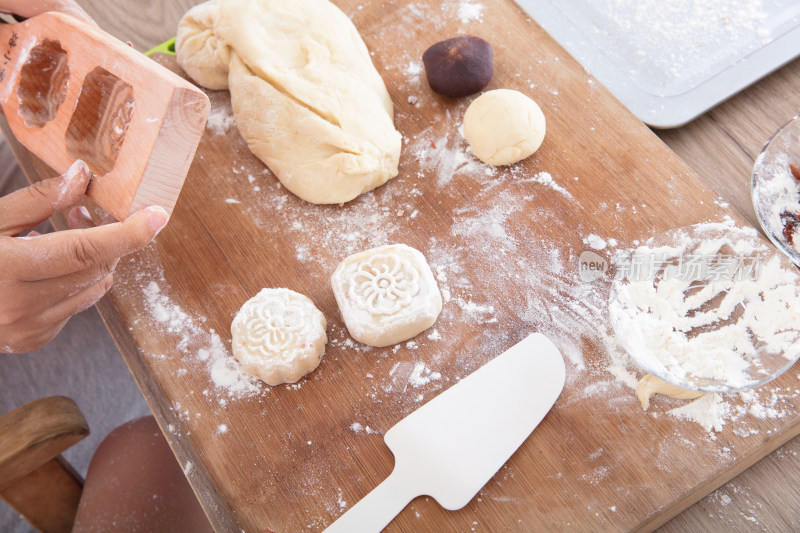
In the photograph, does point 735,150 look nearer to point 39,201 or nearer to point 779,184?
point 779,184

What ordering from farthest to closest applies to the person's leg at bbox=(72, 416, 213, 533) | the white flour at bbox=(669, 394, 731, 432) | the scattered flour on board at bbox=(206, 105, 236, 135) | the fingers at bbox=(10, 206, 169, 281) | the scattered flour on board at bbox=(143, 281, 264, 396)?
1. the scattered flour on board at bbox=(206, 105, 236, 135)
2. the person's leg at bbox=(72, 416, 213, 533)
3. the scattered flour on board at bbox=(143, 281, 264, 396)
4. the white flour at bbox=(669, 394, 731, 432)
5. the fingers at bbox=(10, 206, 169, 281)

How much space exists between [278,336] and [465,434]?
1.34ft

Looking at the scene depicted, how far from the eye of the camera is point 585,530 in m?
1.03

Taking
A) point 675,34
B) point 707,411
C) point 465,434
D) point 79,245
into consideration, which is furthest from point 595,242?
point 79,245

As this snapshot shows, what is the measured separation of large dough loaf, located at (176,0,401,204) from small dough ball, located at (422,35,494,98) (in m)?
0.14

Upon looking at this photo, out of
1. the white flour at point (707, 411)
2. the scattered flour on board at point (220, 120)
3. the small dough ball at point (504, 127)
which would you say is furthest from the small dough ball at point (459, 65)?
the white flour at point (707, 411)

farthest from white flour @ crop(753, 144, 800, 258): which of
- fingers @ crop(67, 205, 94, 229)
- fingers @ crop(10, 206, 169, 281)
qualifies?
fingers @ crop(67, 205, 94, 229)

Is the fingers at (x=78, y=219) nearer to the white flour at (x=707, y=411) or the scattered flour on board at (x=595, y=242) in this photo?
the scattered flour on board at (x=595, y=242)

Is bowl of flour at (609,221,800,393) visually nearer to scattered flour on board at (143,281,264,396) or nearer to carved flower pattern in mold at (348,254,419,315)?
carved flower pattern in mold at (348,254,419,315)

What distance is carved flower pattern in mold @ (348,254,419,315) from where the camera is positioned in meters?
1.15

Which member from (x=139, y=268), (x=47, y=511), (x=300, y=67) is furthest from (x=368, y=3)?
(x=47, y=511)

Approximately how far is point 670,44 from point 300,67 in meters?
0.98

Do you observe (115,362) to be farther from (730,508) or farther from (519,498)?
(730,508)

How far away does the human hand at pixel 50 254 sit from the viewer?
98 centimetres
